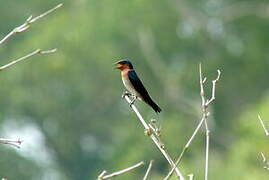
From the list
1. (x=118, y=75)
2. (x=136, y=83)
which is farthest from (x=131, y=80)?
(x=118, y=75)

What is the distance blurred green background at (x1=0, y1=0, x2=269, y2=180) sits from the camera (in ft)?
114

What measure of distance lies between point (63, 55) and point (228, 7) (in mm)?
5433

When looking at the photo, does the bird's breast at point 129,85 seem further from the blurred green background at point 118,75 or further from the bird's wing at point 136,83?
the blurred green background at point 118,75

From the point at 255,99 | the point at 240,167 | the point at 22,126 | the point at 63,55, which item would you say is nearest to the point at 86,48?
the point at 63,55

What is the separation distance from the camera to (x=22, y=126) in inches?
1428

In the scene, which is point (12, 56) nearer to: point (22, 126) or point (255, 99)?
point (22, 126)

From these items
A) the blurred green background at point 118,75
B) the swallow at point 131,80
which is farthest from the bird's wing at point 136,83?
the blurred green background at point 118,75

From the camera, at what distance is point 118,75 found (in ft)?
113

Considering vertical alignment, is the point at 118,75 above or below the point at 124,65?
above

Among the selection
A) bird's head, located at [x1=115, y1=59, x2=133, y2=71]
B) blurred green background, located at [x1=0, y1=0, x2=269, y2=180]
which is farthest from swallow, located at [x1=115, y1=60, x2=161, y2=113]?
blurred green background, located at [x1=0, y1=0, x2=269, y2=180]

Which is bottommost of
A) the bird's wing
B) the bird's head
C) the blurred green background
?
the bird's wing

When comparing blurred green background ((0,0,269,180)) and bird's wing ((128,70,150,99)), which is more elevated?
blurred green background ((0,0,269,180))

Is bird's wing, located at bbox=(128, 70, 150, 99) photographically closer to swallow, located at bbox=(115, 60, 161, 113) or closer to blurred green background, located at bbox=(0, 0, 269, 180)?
swallow, located at bbox=(115, 60, 161, 113)

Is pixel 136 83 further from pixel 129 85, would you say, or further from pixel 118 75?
pixel 118 75
